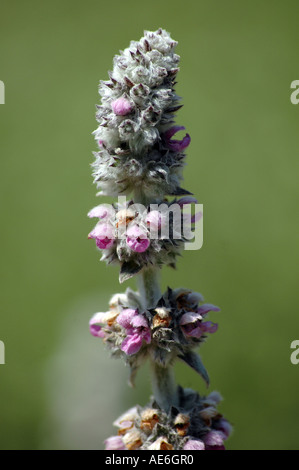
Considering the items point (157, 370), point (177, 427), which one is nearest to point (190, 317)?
point (157, 370)

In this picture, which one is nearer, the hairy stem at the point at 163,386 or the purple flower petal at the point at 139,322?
the purple flower petal at the point at 139,322

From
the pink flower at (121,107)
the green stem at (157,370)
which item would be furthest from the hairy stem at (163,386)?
the pink flower at (121,107)

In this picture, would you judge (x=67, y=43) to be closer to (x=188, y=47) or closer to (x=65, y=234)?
(x=188, y=47)

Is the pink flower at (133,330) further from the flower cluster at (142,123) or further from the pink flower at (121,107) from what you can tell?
the pink flower at (121,107)

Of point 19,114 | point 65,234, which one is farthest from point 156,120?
point 19,114

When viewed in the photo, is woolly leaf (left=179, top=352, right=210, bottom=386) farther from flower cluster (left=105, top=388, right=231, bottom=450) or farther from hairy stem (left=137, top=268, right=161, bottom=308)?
hairy stem (left=137, top=268, right=161, bottom=308)

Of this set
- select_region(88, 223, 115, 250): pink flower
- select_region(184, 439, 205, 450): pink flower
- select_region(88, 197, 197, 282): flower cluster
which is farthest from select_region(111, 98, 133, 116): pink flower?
select_region(184, 439, 205, 450): pink flower

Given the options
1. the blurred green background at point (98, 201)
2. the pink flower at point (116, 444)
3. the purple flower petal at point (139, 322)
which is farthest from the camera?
the blurred green background at point (98, 201)
